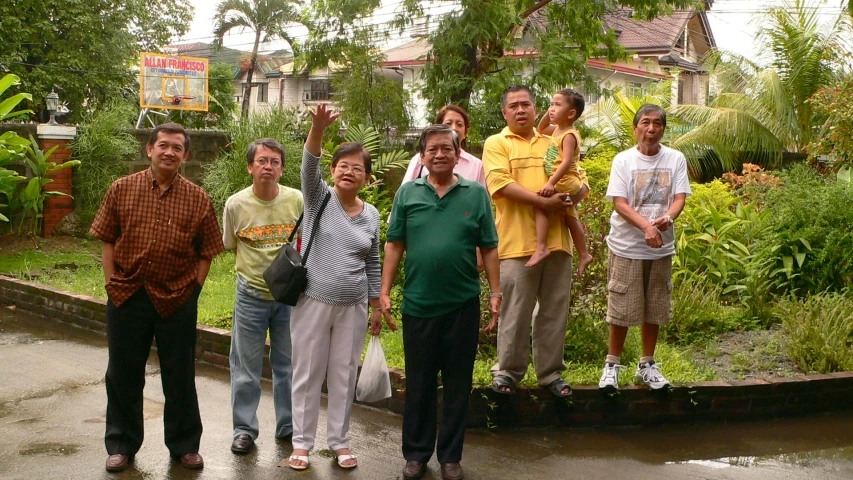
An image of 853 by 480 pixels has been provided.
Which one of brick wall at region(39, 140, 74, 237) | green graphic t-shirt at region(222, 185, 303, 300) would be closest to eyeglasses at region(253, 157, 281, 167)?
green graphic t-shirt at region(222, 185, 303, 300)

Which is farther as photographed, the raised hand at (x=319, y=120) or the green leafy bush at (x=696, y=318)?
the green leafy bush at (x=696, y=318)

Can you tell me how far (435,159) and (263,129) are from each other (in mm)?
9135

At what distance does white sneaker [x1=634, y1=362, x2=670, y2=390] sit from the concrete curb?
7 cm

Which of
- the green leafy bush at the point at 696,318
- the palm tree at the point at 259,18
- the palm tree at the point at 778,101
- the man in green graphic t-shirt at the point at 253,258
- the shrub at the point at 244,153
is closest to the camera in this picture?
the man in green graphic t-shirt at the point at 253,258

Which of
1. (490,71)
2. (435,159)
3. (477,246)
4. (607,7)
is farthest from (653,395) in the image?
(607,7)

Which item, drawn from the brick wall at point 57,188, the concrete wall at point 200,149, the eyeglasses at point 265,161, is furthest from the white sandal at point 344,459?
the concrete wall at point 200,149

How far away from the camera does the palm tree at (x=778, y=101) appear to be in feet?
55.7

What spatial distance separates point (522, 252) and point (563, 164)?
24.2 inches

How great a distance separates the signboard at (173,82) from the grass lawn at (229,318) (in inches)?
579

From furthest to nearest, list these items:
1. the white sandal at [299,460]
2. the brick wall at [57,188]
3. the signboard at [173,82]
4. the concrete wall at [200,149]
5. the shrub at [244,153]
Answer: the signboard at [173,82]
the concrete wall at [200,149]
the brick wall at [57,188]
the shrub at [244,153]
the white sandal at [299,460]

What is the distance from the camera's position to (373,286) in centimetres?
514

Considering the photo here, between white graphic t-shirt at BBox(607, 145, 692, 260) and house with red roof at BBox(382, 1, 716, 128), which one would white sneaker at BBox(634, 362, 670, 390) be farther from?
house with red roof at BBox(382, 1, 716, 128)

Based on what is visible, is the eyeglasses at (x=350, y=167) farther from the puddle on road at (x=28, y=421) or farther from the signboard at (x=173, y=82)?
the signboard at (x=173, y=82)

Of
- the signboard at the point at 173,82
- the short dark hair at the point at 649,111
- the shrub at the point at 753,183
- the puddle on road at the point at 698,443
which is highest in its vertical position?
the signboard at the point at 173,82
